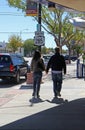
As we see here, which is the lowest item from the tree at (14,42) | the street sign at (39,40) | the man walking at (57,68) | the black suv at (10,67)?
the tree at (14,42)

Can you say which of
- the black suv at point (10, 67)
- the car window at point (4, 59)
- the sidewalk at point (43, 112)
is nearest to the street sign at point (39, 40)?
the black suv at point (10, 67)

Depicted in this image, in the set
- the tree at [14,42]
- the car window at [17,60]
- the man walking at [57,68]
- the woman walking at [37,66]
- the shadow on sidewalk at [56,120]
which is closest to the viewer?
the shadow on sidewalk at [56,120]

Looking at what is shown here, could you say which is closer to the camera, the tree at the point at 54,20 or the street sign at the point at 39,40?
the street sign at the point at 39,40

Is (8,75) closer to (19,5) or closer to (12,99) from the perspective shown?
(12,99)

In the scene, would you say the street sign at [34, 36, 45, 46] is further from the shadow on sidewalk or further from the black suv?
the shadow on sidewalk

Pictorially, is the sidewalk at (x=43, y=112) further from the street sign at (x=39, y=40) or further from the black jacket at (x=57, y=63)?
the street sign at (x=39, y=40)

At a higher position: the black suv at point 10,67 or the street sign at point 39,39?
the street sign at point 39,39

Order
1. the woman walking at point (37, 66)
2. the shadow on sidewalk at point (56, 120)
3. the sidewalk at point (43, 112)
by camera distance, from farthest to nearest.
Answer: the woman walking at point (37, 66)
the sidewalk at point (43, 112)
the shadow on sidewalk at point (56, 120)

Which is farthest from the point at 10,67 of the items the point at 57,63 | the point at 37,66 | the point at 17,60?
the point at 57,63

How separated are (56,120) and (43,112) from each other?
146cm

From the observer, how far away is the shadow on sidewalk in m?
10.4

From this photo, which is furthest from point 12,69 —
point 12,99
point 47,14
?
point 47,14

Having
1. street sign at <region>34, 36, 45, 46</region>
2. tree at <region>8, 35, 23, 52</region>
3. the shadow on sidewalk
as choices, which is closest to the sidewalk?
the shadow on sidewalk

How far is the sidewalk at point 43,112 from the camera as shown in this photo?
10672 mm
